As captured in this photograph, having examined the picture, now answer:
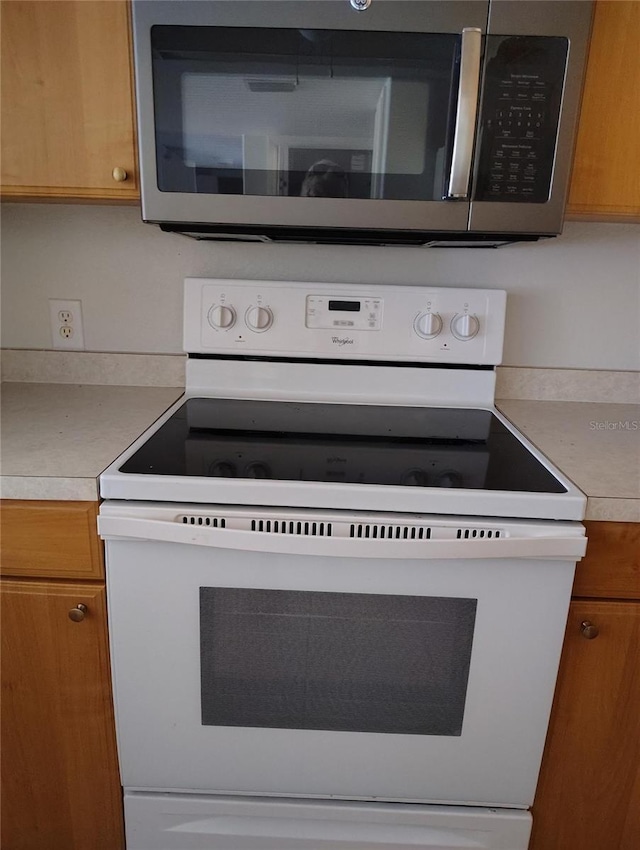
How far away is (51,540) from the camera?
3.04 ft

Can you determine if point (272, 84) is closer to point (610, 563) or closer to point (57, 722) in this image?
point (610, 563)

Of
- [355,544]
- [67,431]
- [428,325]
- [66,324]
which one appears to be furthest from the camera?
[66,324]

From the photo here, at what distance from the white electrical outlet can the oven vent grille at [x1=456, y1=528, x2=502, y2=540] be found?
0.99 m

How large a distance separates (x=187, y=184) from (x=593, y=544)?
883 millimetres

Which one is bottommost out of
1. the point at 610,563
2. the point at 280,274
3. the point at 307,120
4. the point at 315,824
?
the point at 315,824

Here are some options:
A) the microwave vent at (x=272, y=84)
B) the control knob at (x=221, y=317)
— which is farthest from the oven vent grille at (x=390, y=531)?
the microwave vent at (x=272, y=84)

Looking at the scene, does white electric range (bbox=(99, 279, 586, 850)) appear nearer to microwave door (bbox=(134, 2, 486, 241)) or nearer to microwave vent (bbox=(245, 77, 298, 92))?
microwave door (bbox=(134, 2, 486, 241))

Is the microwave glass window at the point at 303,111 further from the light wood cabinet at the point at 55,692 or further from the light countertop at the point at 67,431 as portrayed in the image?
the light wood cabinet at the point at 55,692

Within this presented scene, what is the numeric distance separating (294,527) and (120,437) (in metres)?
0.39

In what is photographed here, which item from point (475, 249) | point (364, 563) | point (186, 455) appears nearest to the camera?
point (364, 563)

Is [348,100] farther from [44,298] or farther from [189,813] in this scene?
[189,813]

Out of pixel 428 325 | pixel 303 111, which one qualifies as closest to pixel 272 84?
pixel 303 111

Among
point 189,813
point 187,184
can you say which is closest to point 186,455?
point 187,184

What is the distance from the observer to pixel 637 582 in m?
0.93
